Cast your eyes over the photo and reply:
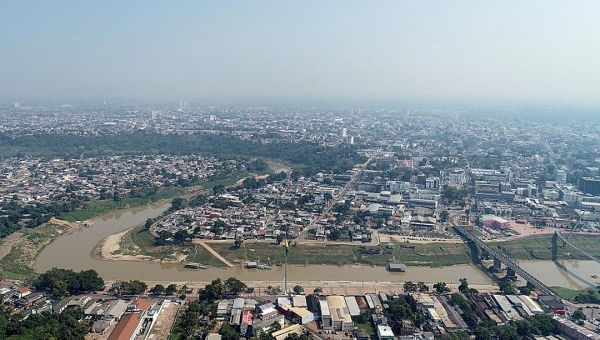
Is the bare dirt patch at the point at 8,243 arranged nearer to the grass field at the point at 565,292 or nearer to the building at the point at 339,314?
the building at the point at 339,314

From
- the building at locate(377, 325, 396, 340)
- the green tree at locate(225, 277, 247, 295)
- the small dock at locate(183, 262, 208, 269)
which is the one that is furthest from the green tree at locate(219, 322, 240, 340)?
the small dock at locate(183, 262, 208, 269)


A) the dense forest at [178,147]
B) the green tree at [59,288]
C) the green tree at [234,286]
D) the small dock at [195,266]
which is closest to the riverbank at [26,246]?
the green tree at [59,288]

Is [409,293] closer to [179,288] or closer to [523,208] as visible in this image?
[179,288]

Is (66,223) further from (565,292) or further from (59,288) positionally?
(565,292)

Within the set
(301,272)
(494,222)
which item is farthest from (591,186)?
(301,272)

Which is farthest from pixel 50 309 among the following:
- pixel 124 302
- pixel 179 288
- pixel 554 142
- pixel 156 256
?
pixel 554 142

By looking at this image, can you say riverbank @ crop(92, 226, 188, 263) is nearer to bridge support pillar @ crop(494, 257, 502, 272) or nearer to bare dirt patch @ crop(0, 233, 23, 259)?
bare dirt patch @ crop(0, 233, 23, 259)
